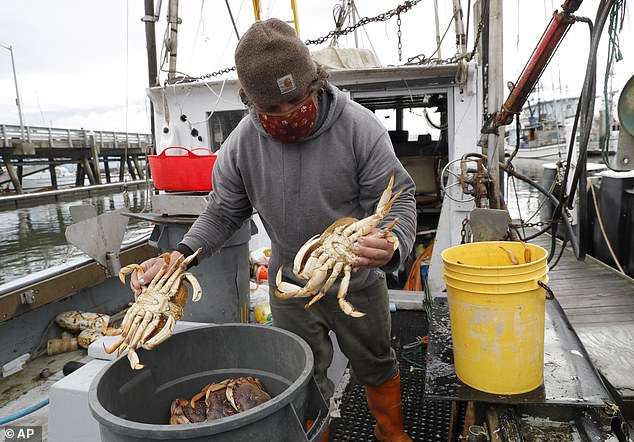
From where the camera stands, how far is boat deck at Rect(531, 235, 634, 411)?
3.61m

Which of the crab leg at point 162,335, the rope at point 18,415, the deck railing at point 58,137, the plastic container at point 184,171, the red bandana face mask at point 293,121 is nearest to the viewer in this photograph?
the crab leg at point 162,335

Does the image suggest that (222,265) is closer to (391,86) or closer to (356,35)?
(391,86)

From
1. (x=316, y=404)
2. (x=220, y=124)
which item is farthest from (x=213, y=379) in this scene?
(x=220, y=124)

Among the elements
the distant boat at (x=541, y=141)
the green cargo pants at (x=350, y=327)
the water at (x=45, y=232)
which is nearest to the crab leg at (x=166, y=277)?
the green cargo pants at (x=350, y=327)

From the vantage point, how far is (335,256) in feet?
6.12

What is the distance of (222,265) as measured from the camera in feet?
12.0

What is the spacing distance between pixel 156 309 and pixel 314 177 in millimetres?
958

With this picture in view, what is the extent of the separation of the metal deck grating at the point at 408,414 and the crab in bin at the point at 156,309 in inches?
58.0

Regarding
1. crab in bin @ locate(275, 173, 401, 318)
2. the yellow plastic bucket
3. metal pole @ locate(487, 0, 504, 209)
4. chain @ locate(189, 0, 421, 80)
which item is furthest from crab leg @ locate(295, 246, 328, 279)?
chain @ locate(189, 0, 421, 80)

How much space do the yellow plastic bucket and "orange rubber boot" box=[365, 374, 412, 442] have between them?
1.70 ft

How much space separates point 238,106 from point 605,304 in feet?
16.4

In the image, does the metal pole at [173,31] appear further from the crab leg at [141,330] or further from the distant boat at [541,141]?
the distant boat at [541,141]

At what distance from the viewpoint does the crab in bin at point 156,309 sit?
1.87 metres

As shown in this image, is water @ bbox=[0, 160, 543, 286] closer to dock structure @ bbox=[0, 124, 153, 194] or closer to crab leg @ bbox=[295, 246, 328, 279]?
crab leg @ bbox=[295, 246, 328, 279]
